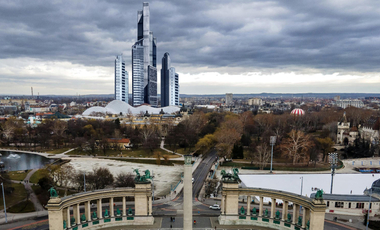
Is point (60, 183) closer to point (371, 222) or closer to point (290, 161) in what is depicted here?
point (371, 222)


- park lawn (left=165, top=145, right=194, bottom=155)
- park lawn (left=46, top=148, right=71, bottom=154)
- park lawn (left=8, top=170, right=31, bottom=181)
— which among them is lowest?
park lawn (left=46, top=148, right=71, bottom=154)

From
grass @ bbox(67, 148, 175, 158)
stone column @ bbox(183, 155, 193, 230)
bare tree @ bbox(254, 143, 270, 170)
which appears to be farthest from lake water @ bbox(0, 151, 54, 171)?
stone column @ bbox(183, 155, 193, 230)

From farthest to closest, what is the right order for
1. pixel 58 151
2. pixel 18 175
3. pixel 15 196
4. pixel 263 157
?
pixel 58 151
pixel 263 157
pixel 18 175
pixel 15 196

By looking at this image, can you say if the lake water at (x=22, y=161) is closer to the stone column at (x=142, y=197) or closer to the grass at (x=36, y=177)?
the grass at (x=36, y=177)

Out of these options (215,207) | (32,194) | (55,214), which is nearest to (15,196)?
(32,194)

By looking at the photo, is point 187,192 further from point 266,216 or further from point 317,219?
point 317,219

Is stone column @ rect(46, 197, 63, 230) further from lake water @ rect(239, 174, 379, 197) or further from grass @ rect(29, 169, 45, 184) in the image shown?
lake water @ rect(239, 174, 379, 197)
